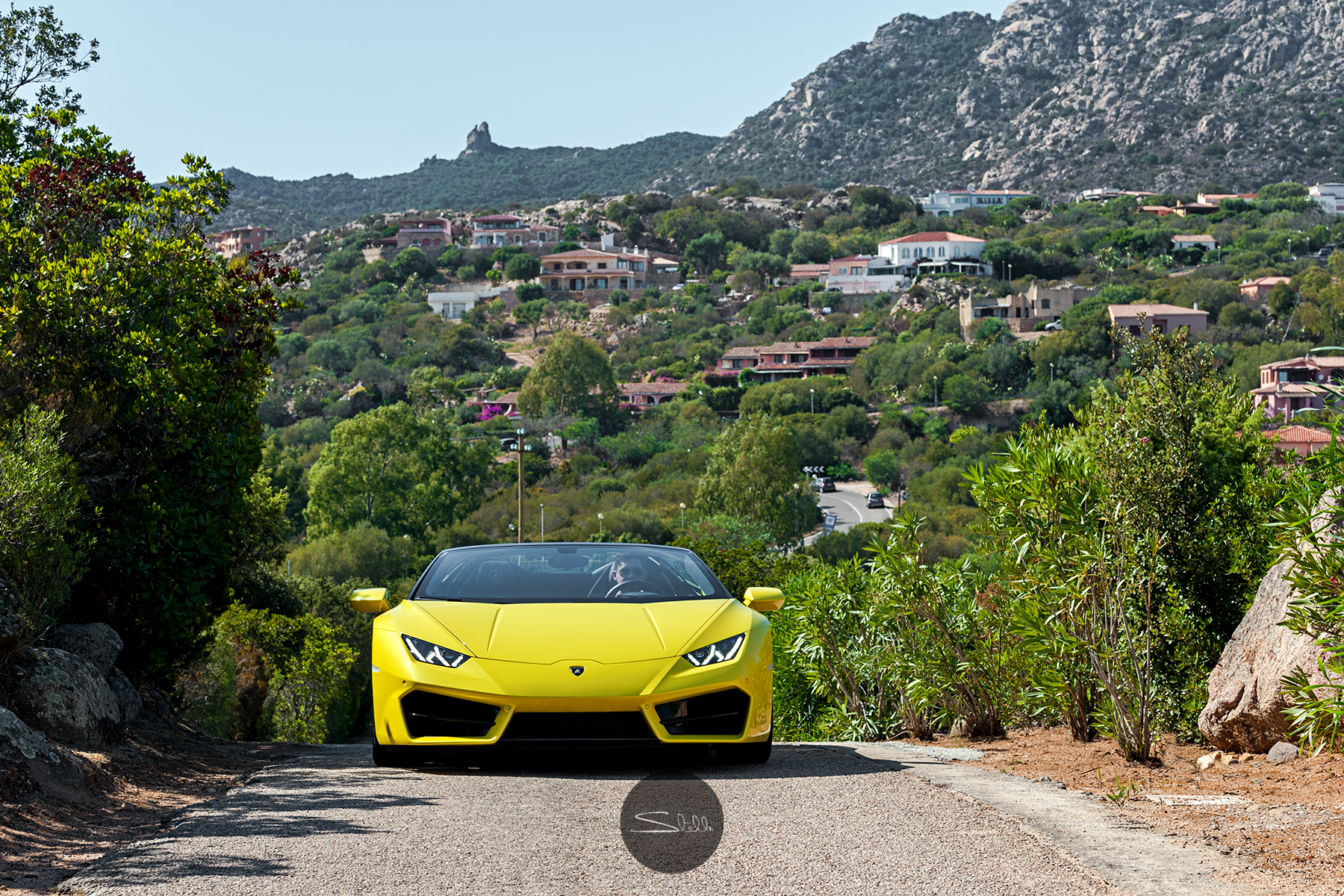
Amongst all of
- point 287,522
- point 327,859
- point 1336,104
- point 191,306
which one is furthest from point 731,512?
point 1336,104

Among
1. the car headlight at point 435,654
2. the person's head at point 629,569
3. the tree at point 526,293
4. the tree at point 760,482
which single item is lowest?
the tree at point 760,482

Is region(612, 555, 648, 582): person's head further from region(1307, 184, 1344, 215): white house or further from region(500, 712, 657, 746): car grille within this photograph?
region(1307, 184, 1344, 215): white house

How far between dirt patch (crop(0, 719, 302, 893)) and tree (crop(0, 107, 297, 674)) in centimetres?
94

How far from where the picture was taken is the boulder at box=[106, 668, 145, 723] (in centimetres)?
779

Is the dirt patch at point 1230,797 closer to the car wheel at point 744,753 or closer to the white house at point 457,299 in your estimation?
the car wheel at point 744,753

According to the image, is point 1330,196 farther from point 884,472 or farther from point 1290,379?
point 884,472

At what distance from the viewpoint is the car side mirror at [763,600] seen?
6.32m

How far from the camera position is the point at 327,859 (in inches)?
161

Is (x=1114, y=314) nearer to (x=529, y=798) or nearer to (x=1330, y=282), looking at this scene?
(x=1330, y=282)

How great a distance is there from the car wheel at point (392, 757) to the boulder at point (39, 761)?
122 cm

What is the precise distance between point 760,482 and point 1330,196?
116156 mm

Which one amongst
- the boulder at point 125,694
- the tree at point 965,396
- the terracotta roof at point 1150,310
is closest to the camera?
the boulder at point 125,694

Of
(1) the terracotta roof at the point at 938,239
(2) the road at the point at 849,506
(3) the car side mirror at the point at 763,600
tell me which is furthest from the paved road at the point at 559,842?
(1) the terracotta roof at the point at 938,239

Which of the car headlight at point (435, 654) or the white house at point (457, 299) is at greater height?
the car headlight at point (435, 654)
